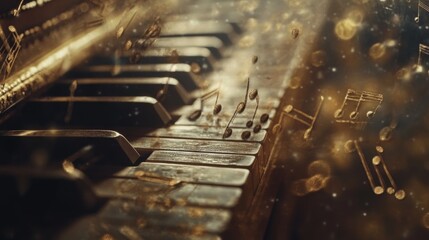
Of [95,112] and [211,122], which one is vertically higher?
[95,112]

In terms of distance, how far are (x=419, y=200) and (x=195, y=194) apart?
3.60ft

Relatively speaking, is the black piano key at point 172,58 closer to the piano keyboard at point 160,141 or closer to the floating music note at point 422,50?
the piano keyboard at point 160,141

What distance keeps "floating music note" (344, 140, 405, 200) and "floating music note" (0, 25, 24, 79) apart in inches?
65.4

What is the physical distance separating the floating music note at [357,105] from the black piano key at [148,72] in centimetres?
84

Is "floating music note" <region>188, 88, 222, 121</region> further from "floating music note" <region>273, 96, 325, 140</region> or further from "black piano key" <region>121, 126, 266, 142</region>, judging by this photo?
"floating music note" <region>273, 96, 325, 140</region>

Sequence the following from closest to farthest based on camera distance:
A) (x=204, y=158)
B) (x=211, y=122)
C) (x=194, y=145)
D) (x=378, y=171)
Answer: (x=204, y=158) → (x=194, y=145) → (x=211, y=122) → (x=378, y=171)

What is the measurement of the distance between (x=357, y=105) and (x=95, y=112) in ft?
4.49

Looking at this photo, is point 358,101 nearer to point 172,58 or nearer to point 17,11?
point 172,58

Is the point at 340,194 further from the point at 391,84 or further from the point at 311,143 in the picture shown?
the point at 391,84

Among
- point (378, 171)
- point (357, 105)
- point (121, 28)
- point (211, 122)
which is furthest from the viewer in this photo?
point (121, 28)

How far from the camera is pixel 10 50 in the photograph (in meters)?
1.99

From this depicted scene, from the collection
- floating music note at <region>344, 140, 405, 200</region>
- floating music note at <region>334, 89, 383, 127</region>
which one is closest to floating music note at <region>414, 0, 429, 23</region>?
floating music note at <region>334, 89, 383, 127</region>

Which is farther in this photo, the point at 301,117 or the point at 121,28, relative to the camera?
the point at 121,28

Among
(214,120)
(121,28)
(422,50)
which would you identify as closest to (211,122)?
(214,120)
